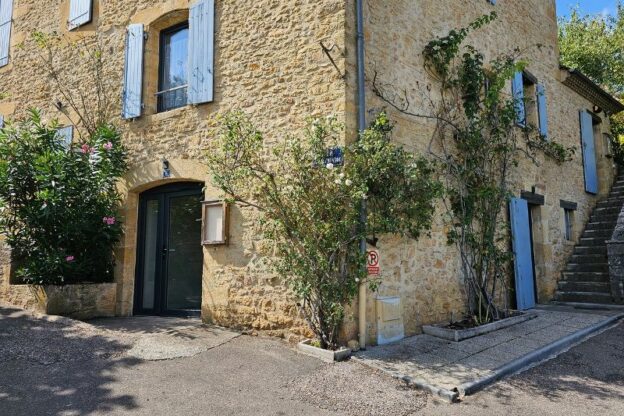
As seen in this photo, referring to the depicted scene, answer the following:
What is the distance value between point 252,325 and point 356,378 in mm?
1771

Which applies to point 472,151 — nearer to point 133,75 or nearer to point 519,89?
point 519,89

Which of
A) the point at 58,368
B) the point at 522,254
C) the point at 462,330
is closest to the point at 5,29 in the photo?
the point at 58,368

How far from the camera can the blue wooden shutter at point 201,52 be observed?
6.01 metres

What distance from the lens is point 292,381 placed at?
12.6 ft

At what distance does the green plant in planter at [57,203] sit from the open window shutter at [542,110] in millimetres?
7914

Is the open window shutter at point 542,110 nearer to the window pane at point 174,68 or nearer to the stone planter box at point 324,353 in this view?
the stone planter box at point 324,353

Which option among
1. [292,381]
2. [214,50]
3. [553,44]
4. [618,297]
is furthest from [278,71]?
[553,44]

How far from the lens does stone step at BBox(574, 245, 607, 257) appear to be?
29.7 feet

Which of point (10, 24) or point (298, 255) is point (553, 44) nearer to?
point (298, 255)

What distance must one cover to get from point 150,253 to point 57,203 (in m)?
1.53

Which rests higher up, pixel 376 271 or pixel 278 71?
pixel 278 71

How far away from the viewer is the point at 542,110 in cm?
888

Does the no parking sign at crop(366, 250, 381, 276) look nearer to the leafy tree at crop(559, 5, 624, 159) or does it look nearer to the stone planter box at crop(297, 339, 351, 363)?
the stone planter box at crop(297, 339, 351, 363)

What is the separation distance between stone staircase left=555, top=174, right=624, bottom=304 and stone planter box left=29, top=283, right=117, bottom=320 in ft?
26.7
